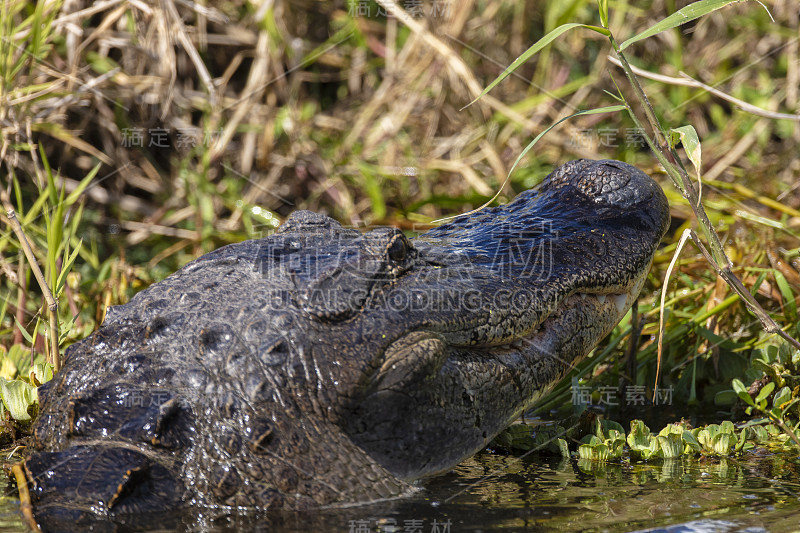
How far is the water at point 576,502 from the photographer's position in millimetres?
1987

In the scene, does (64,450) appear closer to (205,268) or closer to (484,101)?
(205,268)

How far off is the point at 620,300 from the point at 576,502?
73 cm

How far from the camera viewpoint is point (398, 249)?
228 centimetres

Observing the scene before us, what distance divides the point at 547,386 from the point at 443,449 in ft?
1.39

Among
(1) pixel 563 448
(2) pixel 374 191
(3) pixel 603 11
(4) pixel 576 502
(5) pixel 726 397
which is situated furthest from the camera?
(2) pixel 374 191

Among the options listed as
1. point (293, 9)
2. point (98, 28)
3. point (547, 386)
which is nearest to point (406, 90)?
point (293, 9)

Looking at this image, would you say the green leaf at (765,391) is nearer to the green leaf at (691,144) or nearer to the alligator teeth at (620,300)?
the alligator teeth at (620,300)

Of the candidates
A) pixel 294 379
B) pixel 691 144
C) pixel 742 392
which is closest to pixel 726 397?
pixel 742 392

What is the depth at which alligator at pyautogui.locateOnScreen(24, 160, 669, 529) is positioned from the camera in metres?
2.02

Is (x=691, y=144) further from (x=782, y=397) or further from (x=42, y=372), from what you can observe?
(x=42, y=372)

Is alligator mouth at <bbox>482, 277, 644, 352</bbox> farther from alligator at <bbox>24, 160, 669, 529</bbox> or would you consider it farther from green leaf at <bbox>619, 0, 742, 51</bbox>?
green leaf at <bbox>619, 0, 742, 51</bbox>

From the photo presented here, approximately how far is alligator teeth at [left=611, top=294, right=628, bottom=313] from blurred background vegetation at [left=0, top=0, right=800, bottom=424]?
1670mm

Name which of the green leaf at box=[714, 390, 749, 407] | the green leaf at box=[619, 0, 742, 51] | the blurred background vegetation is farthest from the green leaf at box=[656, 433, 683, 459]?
the blurred background vegetation

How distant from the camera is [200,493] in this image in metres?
2.02
